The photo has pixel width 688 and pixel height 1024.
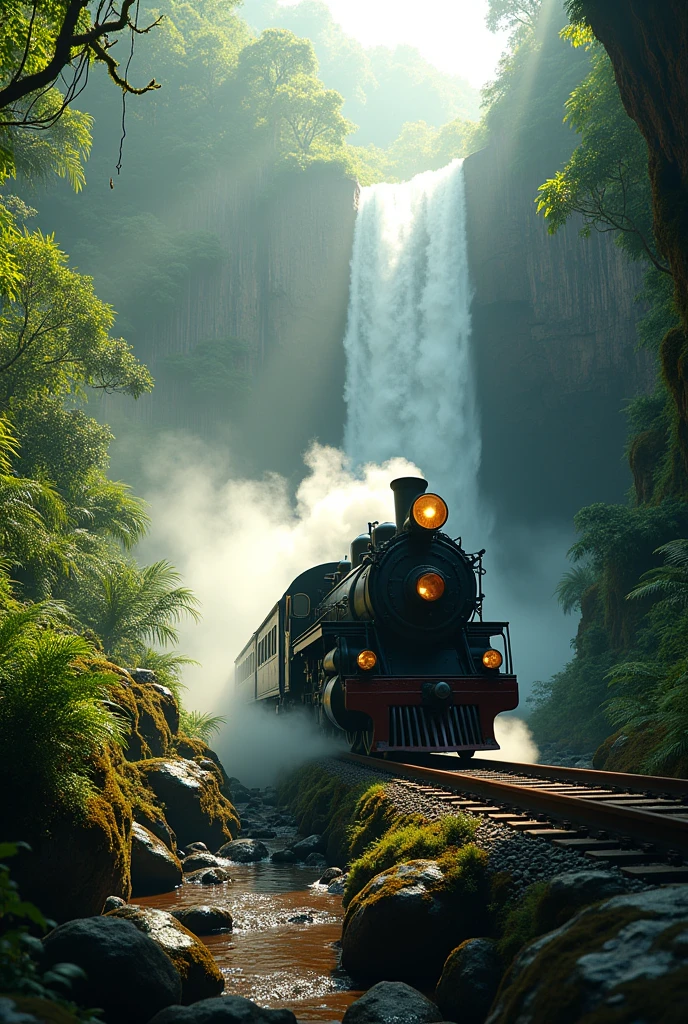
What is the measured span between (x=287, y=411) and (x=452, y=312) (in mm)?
10696

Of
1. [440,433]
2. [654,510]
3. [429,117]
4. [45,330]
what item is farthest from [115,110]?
[429,117]

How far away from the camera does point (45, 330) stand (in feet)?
49.4

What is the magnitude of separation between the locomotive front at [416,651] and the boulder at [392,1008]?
4215mm

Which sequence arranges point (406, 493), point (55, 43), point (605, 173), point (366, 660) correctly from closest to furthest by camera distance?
point (55, 43) < point (366, 660) < point (406, 493) < point (605, 173)

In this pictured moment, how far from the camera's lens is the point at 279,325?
134ft

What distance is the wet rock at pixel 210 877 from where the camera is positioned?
6.63 metres

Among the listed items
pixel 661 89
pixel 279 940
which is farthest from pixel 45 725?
pixel 661 89

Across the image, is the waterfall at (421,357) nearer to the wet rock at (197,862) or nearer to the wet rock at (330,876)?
the wet rock at (197,862)

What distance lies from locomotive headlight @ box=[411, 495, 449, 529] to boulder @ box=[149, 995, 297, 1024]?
5657 mm

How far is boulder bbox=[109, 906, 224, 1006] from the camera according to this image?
350 cm

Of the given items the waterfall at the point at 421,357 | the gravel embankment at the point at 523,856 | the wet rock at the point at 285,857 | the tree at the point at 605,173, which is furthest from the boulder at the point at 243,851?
the waterfall at the point at 421,357

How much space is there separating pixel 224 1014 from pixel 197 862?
16.3 ft

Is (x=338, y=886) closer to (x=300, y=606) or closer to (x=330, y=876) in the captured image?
(x=330, y=876)

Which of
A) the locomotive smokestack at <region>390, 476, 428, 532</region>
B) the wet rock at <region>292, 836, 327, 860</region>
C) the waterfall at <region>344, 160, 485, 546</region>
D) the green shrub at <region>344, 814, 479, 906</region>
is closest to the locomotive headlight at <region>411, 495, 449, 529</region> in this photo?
the locomotive smokestack at <region>390, 476, 428, 532</region>
